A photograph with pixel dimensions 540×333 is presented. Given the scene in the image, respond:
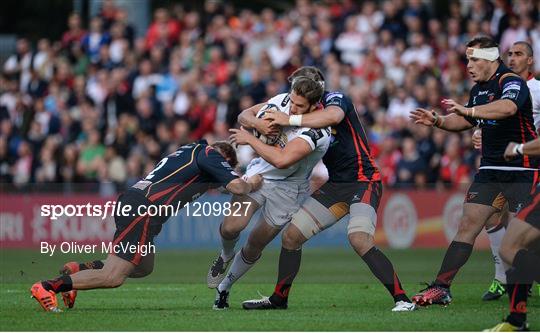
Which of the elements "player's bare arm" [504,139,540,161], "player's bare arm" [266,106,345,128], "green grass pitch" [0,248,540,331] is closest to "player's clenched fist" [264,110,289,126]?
"player's bare arm" [266,106,345,128]

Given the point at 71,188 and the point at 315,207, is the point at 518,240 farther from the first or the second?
the point at 71,188

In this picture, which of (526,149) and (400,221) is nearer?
(526,149)

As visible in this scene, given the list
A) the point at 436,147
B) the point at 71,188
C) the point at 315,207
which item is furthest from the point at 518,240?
the point at 71,188

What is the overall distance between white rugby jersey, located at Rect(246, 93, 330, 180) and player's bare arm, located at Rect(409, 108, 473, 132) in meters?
0.90

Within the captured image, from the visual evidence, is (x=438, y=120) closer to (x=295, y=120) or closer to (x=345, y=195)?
(x=345, y=195)

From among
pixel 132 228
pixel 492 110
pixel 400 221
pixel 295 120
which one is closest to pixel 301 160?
pixel 295 120

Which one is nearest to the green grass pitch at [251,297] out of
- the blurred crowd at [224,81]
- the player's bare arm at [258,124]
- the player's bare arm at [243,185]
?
the player's bare arm at [243,185]

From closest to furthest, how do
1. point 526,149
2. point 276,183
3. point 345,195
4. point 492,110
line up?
point 526,149, point 492,110, point 345,195, point 276,183

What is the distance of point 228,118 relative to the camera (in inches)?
902

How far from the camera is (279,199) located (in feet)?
38.1

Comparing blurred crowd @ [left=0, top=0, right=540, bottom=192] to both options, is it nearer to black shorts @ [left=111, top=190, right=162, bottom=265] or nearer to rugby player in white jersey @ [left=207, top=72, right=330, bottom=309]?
rugby player in white jersey @ [left=207, top=72, right=330, bottom=309]

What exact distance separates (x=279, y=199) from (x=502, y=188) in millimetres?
2263

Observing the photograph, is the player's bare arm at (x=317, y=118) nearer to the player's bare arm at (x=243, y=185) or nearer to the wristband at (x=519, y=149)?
the player's bare arm at (x=243, y=185)

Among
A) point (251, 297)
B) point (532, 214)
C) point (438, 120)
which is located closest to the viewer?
point (532, 214)
